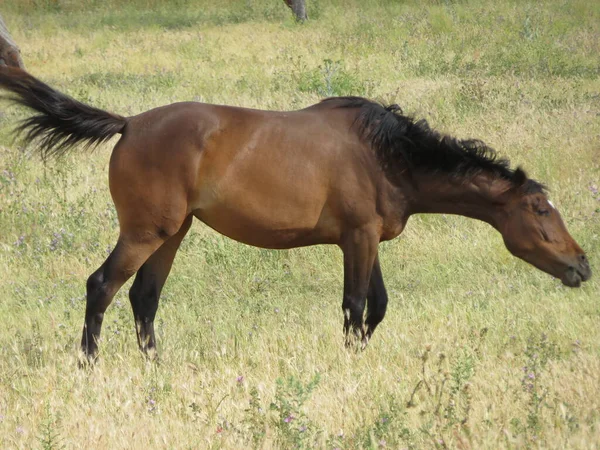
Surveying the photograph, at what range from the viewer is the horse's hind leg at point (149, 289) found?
20.8 ft

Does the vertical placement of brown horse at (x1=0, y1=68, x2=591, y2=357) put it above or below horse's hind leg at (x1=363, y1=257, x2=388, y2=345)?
above

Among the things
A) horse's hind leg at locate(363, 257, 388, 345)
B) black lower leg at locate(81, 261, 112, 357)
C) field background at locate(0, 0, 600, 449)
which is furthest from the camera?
horse's hind leg at locate(363, 257, 388, 345)

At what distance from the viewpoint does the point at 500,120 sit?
11.5 meters

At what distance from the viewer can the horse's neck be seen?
606 cm

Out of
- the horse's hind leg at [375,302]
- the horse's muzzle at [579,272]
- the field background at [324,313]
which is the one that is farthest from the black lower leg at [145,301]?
the horse's muzzle at [579,272]

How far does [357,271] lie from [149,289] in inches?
57.2

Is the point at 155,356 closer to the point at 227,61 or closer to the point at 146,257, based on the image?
the point at 146,257

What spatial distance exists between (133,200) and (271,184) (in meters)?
0.89

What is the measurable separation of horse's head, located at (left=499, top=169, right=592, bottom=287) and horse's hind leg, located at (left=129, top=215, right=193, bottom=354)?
2210 millimetres

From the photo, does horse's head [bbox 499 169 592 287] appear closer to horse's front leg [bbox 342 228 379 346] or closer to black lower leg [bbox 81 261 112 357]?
horse's front leg [bbox 342 228 379 346]

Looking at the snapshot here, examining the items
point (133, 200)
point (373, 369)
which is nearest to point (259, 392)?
point (373, 369)

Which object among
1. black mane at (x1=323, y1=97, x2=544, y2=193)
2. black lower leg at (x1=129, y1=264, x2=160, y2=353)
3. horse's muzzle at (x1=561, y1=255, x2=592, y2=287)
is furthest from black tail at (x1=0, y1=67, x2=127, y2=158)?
horse's muzzle at (x1=561, y1=255, x2=592, y2=287)

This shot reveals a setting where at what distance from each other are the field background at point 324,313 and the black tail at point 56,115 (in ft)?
4.63

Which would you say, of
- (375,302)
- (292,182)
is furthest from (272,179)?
(375,302)
